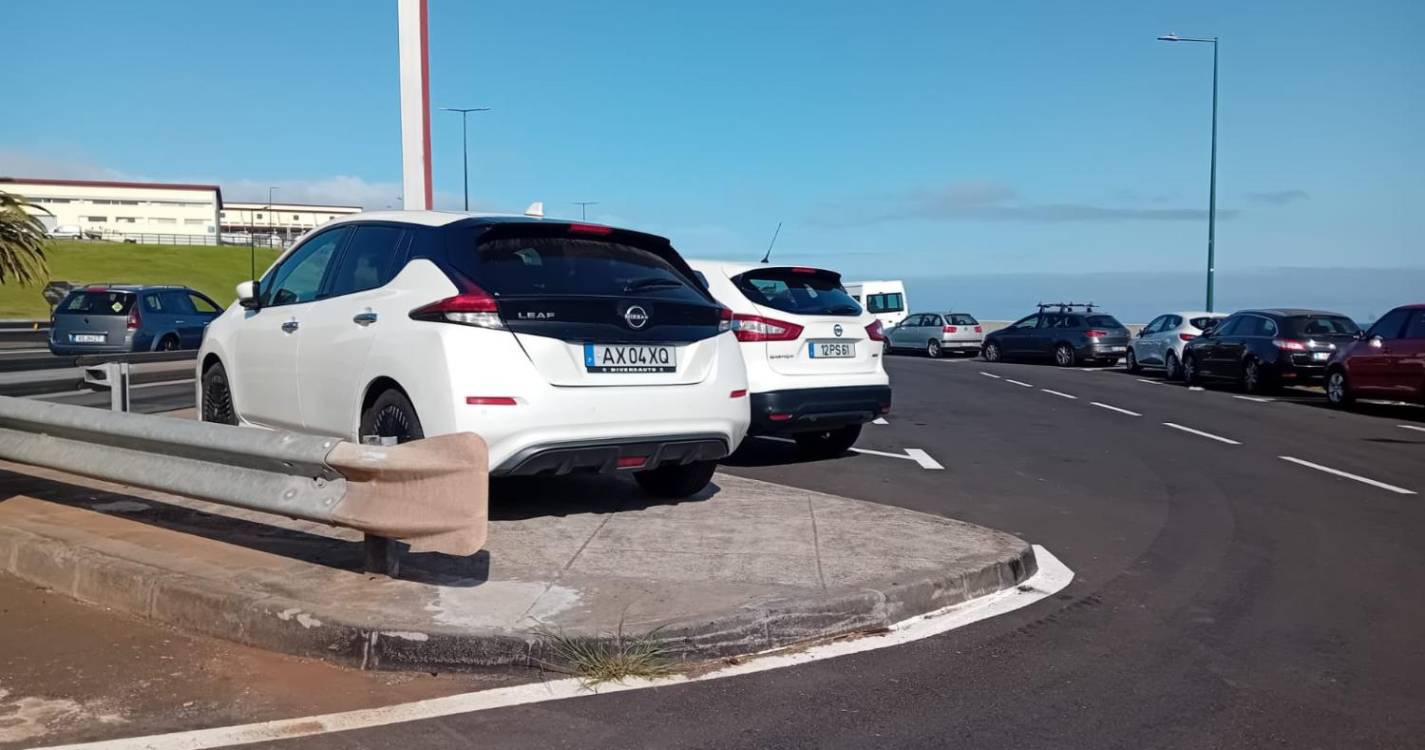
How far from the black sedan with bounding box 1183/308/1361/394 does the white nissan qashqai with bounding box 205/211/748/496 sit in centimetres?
1631

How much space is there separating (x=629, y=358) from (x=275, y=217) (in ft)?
488

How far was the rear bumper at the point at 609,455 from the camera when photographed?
19.5 feet

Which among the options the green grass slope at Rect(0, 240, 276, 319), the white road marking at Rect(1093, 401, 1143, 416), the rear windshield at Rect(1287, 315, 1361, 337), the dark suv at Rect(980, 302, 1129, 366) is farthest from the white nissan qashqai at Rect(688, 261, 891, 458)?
the green grass slope at Rect(0, 240, 276, 319)

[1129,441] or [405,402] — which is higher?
[405,402]

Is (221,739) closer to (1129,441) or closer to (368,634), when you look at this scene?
(368,634)

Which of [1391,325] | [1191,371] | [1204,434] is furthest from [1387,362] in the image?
[1191,371]

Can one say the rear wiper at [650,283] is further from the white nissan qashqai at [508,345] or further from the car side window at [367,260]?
the car side window at [367,260]

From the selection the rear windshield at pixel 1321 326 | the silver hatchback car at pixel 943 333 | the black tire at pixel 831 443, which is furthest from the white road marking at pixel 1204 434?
the silver hatchback car at pixel 943 333

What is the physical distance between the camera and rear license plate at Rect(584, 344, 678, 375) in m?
6.18

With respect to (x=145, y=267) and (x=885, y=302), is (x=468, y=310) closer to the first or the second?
(x=885, y=302)

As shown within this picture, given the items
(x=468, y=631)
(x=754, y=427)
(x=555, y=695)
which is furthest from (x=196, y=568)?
(x=754, y=427)

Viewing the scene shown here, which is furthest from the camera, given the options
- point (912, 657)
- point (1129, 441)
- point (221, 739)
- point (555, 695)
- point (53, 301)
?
point (53, 301)

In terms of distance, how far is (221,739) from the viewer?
3.82 m

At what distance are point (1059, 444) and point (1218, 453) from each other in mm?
1579
